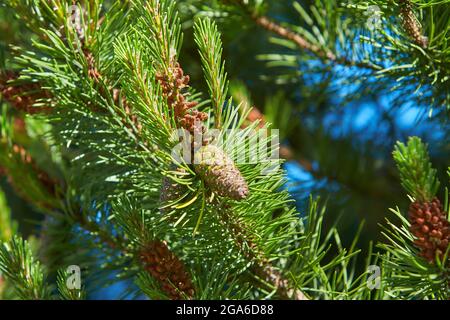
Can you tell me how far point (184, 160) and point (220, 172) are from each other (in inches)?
1.5

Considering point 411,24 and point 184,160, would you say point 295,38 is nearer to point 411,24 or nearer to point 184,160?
point 411,24

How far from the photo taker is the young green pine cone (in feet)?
1.88

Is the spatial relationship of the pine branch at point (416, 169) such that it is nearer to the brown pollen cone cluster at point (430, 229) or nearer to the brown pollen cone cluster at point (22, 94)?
the brown pollen cone cluster at point (430, 229)

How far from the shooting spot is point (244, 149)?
0.62 m

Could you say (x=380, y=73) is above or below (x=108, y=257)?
above

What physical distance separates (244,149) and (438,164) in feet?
1.59

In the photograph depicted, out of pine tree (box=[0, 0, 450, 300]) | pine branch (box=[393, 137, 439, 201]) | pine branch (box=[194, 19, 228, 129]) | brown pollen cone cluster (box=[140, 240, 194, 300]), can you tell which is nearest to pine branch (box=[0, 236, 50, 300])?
pine tree (box=[0, 0, 450, 300])

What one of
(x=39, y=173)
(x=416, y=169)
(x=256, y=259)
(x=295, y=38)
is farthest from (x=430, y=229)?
(x=39, y=173)

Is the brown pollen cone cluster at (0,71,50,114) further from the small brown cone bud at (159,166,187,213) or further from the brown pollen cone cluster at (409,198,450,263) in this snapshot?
the brown pollen cone cluster at (409,198,450,263)

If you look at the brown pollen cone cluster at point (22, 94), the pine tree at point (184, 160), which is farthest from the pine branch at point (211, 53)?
the brown pollen cone cluster at point (22, 94)

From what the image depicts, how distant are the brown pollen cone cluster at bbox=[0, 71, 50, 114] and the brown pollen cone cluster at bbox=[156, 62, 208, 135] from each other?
7.0 inches

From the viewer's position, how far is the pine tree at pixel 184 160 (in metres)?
0.59

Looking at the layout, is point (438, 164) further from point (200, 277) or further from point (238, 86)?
point (200, 277)
